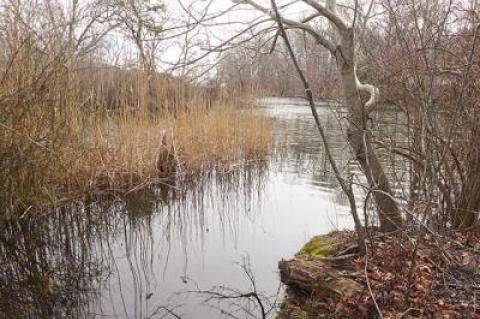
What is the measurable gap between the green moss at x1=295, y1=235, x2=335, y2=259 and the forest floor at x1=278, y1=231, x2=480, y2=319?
0.14 ft

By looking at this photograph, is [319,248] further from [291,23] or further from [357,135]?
[291,23]

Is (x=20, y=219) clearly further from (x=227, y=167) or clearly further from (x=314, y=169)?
(x=314, y=169)

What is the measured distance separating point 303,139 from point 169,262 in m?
7.14

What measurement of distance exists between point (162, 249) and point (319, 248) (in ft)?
4.43

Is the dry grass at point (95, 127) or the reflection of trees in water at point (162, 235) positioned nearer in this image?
the reflection of trees in water at point (162, 235)

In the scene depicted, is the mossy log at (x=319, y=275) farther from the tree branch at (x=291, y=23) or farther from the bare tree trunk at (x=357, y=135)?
the tree branch at (x=291, y=23)

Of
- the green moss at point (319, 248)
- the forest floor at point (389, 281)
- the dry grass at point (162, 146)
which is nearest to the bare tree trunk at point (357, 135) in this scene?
the forest floor at point (389, 281)

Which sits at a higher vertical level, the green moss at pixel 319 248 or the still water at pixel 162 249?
the green moss at pixel 319 248

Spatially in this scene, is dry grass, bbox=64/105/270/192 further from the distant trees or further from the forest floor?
the forest floor

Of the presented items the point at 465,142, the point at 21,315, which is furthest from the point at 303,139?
the point at 21,315

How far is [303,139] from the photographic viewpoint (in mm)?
9812

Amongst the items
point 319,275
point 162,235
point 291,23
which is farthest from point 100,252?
point 291,23

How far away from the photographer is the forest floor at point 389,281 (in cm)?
200

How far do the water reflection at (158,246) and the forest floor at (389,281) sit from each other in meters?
0.39
